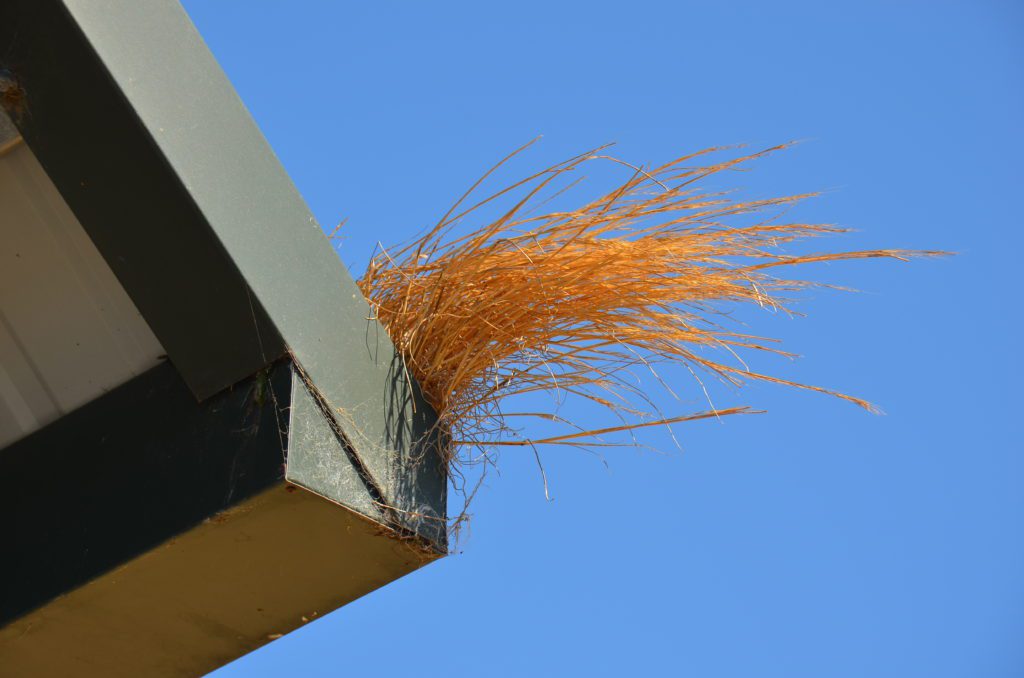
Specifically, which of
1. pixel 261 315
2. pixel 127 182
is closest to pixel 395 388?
pixel 261 315

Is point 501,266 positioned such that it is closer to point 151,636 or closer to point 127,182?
point 127,182

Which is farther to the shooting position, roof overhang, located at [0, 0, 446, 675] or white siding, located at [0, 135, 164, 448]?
white siding, located at [0, 135, 164, 448]

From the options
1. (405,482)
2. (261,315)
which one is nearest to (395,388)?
(405,482)

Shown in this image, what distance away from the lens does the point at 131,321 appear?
1.27 metres

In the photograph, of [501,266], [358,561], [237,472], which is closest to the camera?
[237,472]

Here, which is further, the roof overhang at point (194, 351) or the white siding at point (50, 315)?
the white siding at point (50, 315)

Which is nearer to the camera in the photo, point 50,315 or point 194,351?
point 194,351

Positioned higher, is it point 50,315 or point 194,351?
Result: point 50,315

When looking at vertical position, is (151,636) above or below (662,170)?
below

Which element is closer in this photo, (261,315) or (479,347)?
(261,315)

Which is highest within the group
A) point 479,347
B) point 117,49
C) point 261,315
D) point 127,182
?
point 117,49

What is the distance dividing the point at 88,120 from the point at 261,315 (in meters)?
0.24

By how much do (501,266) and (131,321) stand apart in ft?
1.23

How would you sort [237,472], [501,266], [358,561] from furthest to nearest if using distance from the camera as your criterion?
[501,266]
[358,561]
[237,472]
